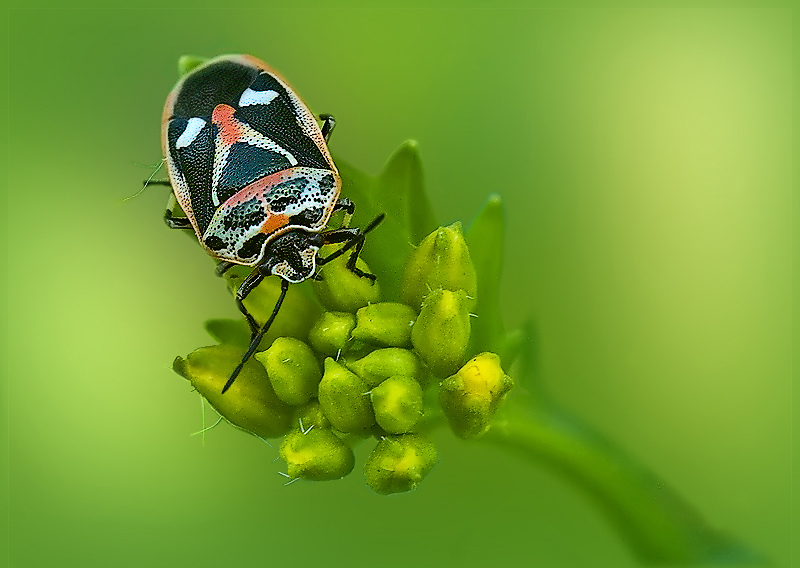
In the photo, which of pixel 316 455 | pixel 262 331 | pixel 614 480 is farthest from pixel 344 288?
Result: pixel 614 480

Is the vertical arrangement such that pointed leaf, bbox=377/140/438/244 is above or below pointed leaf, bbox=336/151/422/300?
above

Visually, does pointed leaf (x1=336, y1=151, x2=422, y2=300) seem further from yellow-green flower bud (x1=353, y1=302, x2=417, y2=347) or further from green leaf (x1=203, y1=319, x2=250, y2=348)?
green leaf (x1=203, y1=319, x2=250, y2=348)

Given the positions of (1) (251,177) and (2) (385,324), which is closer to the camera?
(2) (385,324)

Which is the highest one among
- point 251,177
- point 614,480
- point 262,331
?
point 251,177

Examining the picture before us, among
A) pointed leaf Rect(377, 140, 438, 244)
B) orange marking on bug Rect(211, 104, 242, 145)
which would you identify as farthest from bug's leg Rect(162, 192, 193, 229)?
pointed leaf Rect(377, 140, 438, 244)

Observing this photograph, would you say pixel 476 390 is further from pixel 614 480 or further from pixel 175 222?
pixel 175 222

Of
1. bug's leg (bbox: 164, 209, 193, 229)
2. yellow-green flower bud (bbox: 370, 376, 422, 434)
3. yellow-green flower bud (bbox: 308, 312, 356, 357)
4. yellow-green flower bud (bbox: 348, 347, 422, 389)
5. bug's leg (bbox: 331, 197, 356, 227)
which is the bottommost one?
yellow-green flower bud (bbox: 370, 376, 422, 434)
